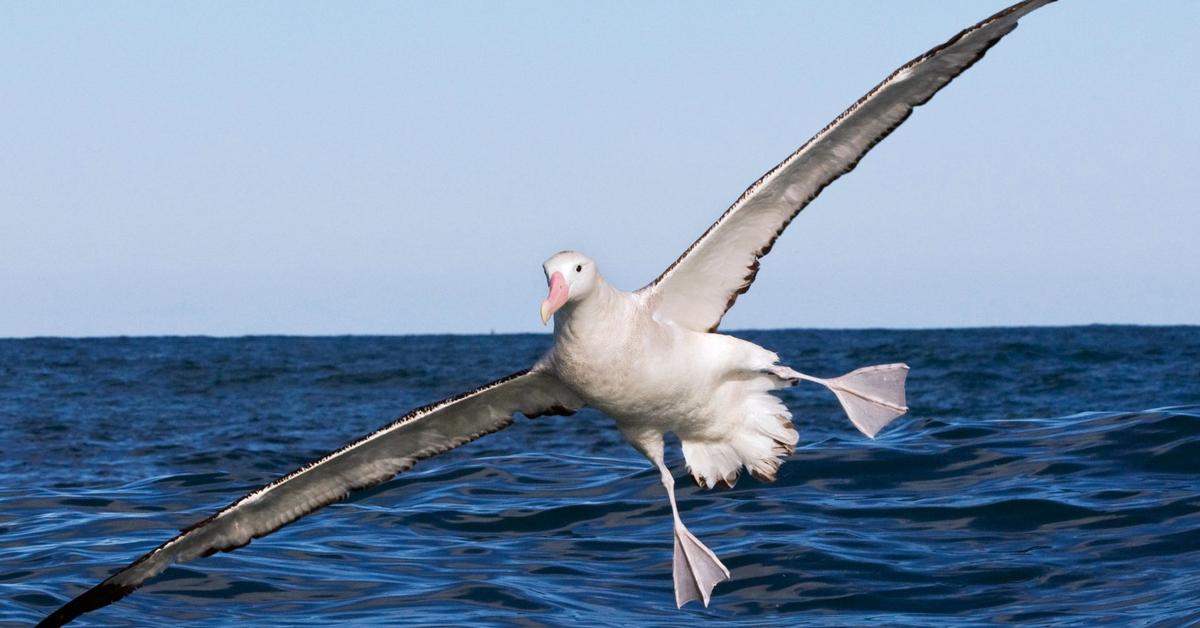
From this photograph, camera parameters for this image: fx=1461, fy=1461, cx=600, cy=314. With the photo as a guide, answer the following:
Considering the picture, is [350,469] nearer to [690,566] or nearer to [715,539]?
[690,566]

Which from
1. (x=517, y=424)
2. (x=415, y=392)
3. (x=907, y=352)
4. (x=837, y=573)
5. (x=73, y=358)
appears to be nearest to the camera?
(x=837, y=573)

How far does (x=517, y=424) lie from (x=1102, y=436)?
16.4 m

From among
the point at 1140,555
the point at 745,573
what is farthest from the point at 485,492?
the point at 1140,555

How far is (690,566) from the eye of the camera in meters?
9.85

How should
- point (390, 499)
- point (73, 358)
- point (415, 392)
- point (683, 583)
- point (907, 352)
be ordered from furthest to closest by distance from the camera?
point (73, 358) < point (907, 352) < point (415, 392) < point (390, 499) < point (683, 583)

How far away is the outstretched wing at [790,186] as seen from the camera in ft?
27.6

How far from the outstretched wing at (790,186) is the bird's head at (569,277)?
1062 mm

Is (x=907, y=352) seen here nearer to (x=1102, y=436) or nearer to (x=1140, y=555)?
(x=1102, y=436)

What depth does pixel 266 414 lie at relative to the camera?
32.2 m

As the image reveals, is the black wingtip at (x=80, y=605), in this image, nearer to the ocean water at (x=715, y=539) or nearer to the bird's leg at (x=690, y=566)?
the ocean water at (x=715, y=539)

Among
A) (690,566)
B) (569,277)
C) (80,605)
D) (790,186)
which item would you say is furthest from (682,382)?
(80,605)

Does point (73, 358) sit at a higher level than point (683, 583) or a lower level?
higher

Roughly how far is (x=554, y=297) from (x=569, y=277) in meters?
0.24

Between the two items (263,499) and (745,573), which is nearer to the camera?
(263,499)
